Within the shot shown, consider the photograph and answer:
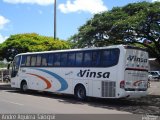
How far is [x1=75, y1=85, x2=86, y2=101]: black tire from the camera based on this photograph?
72.9ft

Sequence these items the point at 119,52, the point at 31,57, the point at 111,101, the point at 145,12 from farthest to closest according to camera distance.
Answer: the point at 31,57, the point at 111,101, the point at 145,12, the point at 119,52

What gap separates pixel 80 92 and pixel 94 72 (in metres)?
1.96

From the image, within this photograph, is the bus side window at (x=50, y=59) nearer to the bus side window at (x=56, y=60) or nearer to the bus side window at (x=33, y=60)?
the bus side window at (x=56, y=60)

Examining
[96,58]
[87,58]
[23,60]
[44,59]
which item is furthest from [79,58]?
[23,60]

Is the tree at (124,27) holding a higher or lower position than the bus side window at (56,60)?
higher

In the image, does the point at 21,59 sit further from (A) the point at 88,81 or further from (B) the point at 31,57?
(A) the point at 88,81

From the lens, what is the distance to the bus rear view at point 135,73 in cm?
1981

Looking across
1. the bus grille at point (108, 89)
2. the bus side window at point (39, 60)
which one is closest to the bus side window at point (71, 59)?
the bus grille at point (108, 89)

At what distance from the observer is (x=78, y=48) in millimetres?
24062

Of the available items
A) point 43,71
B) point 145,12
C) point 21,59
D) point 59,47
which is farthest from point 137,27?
point 59,47

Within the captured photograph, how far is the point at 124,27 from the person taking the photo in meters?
20.6

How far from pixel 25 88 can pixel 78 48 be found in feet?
21.2

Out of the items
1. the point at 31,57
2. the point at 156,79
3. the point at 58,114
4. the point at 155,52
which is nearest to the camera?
the point at 58,114

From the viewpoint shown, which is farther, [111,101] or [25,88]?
[25,88]
